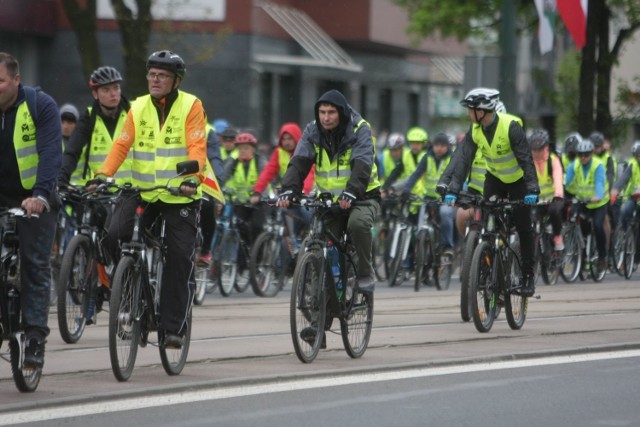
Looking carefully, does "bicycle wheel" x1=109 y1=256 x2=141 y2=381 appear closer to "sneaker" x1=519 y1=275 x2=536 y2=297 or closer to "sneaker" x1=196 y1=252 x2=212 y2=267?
"sneaker" x1=519 y1=275 x2=536 y2=297

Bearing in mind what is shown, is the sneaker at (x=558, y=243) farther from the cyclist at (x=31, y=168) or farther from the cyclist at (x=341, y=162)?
the cyclist at (x=31, y=168)

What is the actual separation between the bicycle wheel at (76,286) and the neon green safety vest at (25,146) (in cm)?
254

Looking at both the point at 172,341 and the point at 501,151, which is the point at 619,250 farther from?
the point at 172,341

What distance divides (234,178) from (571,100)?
16.5 metres

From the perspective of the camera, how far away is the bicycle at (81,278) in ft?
36.8

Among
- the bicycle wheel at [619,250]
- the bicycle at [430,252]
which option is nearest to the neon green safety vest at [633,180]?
the bicycle wheel at [619,250]

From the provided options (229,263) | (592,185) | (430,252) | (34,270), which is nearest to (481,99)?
(34,270)

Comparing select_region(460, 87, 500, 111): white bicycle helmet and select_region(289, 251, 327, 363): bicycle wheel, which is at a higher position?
select_region(460, 87, 500, 111): white bicycle helmet

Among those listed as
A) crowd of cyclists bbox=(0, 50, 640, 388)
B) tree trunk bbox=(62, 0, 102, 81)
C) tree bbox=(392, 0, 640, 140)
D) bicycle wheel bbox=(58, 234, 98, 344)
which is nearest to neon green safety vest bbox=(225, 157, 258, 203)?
crowd of cyclists bbox=(0, 50, 640, 388)

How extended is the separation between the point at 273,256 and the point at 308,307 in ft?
24.1

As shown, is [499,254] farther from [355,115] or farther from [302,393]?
[302,393]

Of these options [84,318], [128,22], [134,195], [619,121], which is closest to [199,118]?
[134,195]

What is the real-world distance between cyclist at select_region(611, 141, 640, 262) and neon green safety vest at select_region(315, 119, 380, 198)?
1237cm

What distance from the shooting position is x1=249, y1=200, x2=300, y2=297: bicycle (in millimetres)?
17109
